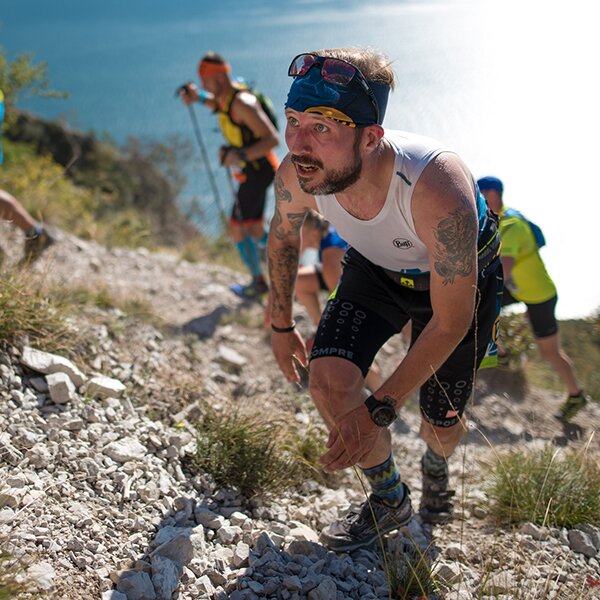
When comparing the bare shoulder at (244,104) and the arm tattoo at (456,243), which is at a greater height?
the arm tattoo at (456,243)

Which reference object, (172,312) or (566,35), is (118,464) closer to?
(172,312)

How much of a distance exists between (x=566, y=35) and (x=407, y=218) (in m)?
4.70

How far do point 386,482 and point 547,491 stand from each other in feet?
3.35

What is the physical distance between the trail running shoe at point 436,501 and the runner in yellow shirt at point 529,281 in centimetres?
203

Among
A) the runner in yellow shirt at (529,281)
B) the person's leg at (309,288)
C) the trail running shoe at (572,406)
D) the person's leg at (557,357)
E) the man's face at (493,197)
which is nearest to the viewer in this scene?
the man's face at (493,197)

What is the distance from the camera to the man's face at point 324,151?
2730 mm

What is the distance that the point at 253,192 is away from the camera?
690 cm

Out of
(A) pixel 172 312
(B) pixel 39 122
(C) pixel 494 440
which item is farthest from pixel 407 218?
(B) pixel 39 122

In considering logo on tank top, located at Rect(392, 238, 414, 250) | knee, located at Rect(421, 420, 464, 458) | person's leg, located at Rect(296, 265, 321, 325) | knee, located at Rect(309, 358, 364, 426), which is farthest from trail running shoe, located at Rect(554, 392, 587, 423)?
logo on tank top, located at Rect(392, 238, 414, 250)

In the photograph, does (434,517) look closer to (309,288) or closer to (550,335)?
(309,288)

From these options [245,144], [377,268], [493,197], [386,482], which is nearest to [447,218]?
[377,268]

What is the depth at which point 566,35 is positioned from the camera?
6.45m

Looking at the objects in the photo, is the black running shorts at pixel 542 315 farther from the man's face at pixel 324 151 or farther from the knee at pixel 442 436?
the man's face at pixel 324 151

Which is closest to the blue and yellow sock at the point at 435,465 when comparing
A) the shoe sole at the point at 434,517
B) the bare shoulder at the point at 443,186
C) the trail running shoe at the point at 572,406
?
the shoe sole at the point at 434,517
